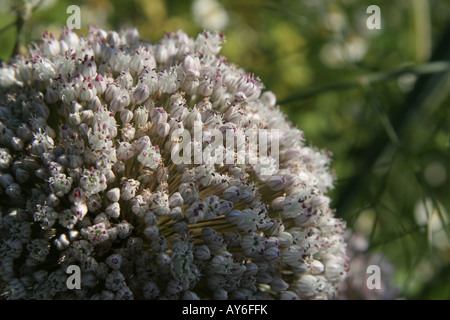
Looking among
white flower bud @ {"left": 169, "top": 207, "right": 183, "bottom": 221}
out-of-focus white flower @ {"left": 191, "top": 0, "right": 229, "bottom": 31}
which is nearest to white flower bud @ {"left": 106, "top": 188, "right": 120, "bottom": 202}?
white flower bud @ {"left": 169, "top": 207, "right": 183, "bottom": 221}

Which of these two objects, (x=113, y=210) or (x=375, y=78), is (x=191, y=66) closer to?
(x=113, y=210)

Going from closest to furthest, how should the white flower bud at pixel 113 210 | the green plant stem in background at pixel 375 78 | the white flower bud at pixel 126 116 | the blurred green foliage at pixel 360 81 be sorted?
1. the white flower bud at pixel 113 210
2. the white flower bud at pixel 126 116
3. the green plant stem in background at pixel 375 78
4. the blurred green foliage at pixel 360 81

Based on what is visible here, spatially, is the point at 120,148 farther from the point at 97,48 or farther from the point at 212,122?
the point at 97,48

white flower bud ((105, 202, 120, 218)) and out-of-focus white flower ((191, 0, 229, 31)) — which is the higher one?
out-of-focus white flower ((191, 0, 229, 31))

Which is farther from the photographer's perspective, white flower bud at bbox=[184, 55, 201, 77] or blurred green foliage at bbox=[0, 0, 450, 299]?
blurred green foliage at bbox=[0, 0, 450, 299]

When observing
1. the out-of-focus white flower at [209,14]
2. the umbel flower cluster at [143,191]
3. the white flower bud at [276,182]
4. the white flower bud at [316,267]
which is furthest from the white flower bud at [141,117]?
the out-of-focus white flower at [209,14]

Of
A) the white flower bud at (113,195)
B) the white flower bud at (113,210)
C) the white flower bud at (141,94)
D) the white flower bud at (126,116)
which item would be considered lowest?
the white flower bud at (113,210)

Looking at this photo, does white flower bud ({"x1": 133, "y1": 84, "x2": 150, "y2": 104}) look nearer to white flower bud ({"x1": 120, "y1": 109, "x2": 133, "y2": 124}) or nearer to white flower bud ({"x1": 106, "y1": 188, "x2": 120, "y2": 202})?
white flower bud ({"x1": 120, "y1": 109, "x2": 133, "y2": 124})

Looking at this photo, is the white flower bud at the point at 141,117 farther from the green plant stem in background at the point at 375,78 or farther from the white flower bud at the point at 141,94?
the green plant stem in background at the point at 375,78
